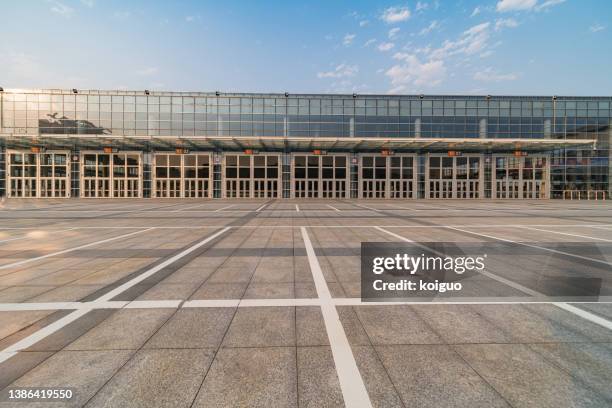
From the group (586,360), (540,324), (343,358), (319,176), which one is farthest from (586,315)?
(319,176)

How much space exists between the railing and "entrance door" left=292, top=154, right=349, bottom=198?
37244 mm

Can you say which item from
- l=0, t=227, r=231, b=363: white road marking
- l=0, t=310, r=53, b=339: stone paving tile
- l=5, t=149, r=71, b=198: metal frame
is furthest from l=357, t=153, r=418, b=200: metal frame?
l=5, t=149, r=71, b=198: metal frame

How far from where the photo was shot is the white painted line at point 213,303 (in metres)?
4.91

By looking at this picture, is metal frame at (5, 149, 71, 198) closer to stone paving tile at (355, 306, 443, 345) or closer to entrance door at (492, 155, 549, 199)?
stone paving tile at (355, 306, 443, 345)

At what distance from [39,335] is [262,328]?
3315 millimetres

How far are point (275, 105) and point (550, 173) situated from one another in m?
47.7

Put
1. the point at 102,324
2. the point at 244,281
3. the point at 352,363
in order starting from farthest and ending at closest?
the point at 244,281 < the point at 102,324 < the point at 352,363

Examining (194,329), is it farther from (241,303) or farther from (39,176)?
(39,176)

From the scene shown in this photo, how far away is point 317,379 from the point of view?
9.82ft

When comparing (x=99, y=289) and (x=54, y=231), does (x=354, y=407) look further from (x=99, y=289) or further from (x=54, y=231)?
(x=54, y=231)

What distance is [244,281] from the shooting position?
6.19 metres

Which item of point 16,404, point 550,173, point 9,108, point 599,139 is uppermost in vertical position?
point 9,108

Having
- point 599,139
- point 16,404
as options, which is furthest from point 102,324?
point 599,139

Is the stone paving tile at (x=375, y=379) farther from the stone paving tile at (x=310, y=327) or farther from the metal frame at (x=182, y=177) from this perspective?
the metal frame at (x=182, y=177)
